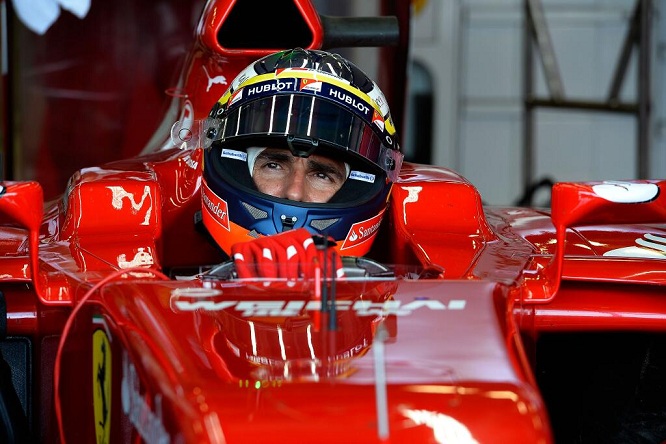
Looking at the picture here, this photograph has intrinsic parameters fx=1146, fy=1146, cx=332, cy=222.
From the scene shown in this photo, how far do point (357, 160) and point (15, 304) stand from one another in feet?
2.76

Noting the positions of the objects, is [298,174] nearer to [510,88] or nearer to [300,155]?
[300,155]

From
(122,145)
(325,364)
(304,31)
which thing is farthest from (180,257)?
(122,145)

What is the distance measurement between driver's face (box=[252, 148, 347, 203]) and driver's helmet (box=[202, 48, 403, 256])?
0.06 ft

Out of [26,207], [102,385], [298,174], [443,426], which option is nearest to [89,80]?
[298,174]

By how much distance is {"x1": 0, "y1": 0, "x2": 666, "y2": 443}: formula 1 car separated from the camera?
1.44 meters

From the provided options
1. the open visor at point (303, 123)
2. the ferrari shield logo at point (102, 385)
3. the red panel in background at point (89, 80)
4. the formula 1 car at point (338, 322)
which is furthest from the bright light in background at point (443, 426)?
the red panel in background at point (89, 80)

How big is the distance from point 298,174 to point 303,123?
0.14 meters

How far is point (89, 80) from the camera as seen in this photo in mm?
5168

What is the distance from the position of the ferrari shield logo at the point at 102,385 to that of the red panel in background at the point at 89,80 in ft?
10.9

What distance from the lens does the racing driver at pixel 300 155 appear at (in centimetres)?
237

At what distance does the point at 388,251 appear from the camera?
272 cm

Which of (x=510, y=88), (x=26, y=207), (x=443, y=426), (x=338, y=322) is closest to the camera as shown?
(x=443, y=426)

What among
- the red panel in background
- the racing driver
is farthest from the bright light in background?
the red panel in background

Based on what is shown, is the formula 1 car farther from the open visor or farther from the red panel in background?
the red panel in background
